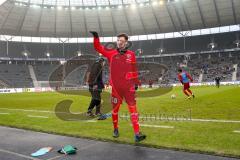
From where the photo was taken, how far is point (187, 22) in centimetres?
7075

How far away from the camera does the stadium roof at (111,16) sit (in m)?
65.5

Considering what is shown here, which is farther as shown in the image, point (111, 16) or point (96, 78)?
point (111, 16)

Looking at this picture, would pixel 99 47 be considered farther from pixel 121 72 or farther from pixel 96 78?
pixel 96 78

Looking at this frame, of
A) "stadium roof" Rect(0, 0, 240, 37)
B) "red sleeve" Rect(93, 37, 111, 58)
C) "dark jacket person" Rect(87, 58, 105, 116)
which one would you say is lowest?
"dark jacket person" Rect(87, 58, 105, 116)

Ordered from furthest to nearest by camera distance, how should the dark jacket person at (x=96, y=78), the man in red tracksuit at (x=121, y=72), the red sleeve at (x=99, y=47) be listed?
the dark jacket person at (x=96, y=78) → the man in red tracksuit at (x=121, y=72) → the red sleeve at (x=99, y=47)

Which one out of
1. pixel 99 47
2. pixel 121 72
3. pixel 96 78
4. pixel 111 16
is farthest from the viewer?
pixel 111 16

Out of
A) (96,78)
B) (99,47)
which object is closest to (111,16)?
(96,78)

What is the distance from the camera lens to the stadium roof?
65500 mm

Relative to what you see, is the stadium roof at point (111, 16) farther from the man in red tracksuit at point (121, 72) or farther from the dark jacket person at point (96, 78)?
the man in red tracksuit at point (121, 72)

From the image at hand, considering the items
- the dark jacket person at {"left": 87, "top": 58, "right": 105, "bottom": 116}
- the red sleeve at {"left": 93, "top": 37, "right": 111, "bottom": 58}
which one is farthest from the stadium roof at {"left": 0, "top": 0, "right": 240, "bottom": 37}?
the red sleeve at {"left": 93, "top": 37, "right": 111, "bottom": 58}

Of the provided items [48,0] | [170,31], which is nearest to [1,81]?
[48,0]

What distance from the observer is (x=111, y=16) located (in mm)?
71938

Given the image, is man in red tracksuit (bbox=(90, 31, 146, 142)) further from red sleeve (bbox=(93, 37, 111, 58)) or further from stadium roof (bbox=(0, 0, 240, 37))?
stadium roof (bbox=(0, 0, 240, 37))

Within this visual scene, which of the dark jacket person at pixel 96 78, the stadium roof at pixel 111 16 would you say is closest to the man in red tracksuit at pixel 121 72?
the dark jacket person at pixel 96 78
